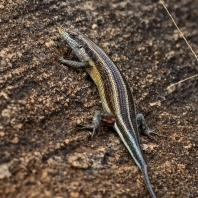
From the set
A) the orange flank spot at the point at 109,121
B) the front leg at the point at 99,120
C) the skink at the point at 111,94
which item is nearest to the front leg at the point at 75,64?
the skink at the point at 111,94

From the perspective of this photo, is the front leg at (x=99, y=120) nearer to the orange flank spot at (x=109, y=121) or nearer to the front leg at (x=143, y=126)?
the orange flank spot at (x=109, y=121)

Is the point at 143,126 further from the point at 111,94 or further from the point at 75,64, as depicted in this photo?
the point at 75,64

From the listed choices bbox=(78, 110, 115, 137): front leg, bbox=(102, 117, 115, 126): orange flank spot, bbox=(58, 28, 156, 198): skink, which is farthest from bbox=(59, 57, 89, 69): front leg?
bbox=(102, 117, 115, 126): orange flank spot

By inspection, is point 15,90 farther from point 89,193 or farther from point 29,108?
point 89,193

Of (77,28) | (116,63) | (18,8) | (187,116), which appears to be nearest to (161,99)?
(187,116)

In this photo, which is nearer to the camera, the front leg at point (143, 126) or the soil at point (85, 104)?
the soil at point (85, 104)

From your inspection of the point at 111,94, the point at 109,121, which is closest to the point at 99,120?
the point at 109,121

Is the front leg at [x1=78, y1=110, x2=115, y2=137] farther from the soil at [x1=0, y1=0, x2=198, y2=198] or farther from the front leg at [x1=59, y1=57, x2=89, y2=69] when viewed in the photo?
the front leg at [x1=59, y1=57, x2=89, y2=69]

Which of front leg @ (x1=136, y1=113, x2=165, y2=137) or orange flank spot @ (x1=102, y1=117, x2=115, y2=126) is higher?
orange flank spot @ (x1=102, y1=117, x2=115, y2=126)
